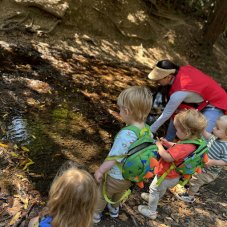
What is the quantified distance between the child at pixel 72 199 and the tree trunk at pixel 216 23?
9372 mm

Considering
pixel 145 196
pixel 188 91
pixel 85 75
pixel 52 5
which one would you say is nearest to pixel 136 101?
pixel 188 91

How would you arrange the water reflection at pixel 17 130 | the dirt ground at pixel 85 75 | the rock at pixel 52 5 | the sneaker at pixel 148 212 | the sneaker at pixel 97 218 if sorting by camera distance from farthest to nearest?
1. the rock at pixel 52 5
2. the water reflection at pixel 17 130
3. the dirt ground at pixel 85 75
4. the sneaker at pixel 148 212
5. the sneaker at pixel 97 218

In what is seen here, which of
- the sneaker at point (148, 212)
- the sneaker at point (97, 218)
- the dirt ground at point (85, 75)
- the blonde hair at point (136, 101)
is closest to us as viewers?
the blonde hair at point (136, 101)

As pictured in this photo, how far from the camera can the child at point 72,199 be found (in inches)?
86.4

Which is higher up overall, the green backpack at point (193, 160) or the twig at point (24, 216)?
the green backpack at point (193, 160)

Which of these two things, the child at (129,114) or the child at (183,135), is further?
the child at (183,135)

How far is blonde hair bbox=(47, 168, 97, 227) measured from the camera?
220cm

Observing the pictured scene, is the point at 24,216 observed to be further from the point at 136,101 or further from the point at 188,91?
the point at 188,91

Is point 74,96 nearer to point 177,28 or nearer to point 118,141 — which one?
point 118,141

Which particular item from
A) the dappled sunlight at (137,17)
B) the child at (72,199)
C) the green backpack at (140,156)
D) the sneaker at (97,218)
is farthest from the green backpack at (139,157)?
the dappled sunlight at (137,17)

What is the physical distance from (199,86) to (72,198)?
2.80m

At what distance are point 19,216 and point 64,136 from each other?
1.77 m

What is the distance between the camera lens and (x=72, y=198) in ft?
7.21

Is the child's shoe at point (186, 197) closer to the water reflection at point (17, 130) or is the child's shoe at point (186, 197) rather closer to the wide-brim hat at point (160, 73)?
the wide-brim hat at point (160, 73)
